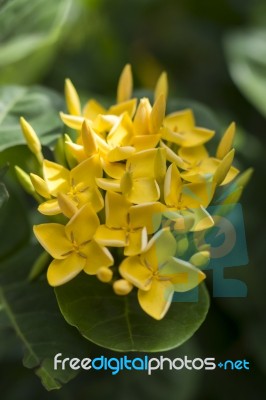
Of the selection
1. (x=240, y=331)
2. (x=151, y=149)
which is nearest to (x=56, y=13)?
(x=151, y=149)

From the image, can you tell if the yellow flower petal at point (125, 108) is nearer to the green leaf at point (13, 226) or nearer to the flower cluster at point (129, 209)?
the flower cluster at point (129, 209)

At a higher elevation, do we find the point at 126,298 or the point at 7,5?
the point at 7,5

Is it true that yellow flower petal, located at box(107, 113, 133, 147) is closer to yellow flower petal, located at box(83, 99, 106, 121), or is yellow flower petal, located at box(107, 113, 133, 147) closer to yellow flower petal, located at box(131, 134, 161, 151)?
yellow flower petal, located at box(131, 134, 161, 151)

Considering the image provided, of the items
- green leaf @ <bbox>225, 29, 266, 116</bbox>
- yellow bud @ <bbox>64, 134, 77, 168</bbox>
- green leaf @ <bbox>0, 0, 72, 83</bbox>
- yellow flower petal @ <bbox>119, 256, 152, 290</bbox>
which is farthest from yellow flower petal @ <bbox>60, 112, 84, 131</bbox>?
green leaf @ <bbox>225, 29, 266, 116</bbox>

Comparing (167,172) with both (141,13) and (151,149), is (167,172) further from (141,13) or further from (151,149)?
(141,13)

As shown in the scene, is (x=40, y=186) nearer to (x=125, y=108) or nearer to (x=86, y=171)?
(x=86, y=171)

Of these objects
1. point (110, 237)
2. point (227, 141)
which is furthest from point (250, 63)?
point (110, 237)
